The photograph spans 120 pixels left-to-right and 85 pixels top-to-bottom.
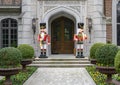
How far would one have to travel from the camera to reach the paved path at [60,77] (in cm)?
1150

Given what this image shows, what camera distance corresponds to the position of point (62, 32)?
→ 1992 centimetres

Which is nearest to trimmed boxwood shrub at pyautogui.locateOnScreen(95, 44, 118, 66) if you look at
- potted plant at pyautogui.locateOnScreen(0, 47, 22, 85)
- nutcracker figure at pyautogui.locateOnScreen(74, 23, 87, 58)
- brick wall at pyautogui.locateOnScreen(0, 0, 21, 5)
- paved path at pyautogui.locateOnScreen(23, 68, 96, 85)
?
paved path at pyautogui.locateOnScreen(23, 68, 96, 85)

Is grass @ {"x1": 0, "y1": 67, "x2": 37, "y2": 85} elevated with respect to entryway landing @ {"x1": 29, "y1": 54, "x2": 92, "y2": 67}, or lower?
lower

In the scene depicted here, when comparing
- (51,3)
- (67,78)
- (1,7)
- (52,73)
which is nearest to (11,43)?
(1,7)

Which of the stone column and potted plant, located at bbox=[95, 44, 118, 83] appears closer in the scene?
potted plant, located at bbox=[95, 44, 118, 83]

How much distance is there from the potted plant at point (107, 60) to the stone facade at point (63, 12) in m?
7.05

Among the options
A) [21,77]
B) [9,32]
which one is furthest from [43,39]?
[21,77]

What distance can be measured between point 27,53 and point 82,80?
10.3 ft

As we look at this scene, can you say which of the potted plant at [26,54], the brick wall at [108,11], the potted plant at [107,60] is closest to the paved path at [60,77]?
the potted plant at [26,54]

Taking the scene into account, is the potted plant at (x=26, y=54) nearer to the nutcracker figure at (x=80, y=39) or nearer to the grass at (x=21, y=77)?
the grass at (x=21, y=77)

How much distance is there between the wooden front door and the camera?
19938mm

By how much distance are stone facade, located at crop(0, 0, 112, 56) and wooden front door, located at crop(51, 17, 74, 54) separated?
1445 mm

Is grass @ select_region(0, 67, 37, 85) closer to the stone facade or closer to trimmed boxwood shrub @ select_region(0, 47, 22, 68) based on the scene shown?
trimmed boxwood shrub @ select_region(0, 47, 22, 68)

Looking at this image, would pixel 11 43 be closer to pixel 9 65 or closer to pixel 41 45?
pixel 41 45
